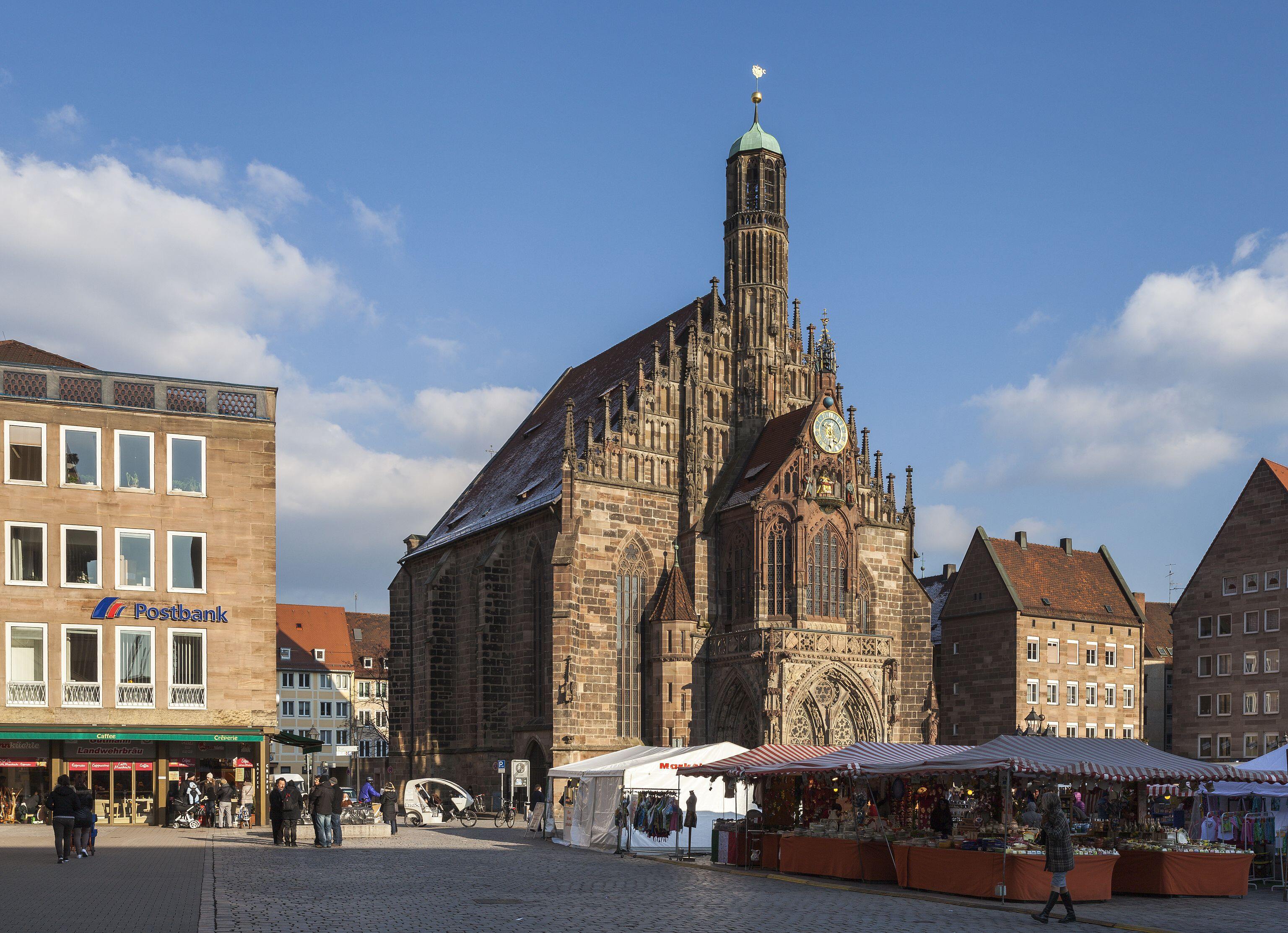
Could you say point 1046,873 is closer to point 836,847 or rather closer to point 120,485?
point 836,847

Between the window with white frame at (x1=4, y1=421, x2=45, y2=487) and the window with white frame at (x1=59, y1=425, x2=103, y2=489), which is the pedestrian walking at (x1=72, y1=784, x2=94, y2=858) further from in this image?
the window with white frame at (x1=4, y1=421, x2=45, y2=487)

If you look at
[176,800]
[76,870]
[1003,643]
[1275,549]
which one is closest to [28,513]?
[176,800]

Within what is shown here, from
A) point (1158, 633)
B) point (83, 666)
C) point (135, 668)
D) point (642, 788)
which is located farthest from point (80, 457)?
point (1158, 633)

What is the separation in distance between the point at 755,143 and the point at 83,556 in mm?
29378

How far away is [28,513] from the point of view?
118 feet

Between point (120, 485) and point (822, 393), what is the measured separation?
78.8 ft

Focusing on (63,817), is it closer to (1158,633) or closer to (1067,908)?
(1067,908)

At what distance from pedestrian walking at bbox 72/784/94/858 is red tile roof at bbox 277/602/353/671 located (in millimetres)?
65571

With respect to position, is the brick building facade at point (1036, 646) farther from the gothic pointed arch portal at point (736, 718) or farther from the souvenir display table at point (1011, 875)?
the souvenir display table at point (1011, 875)

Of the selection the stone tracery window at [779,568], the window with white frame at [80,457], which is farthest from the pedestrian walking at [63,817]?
the stone tracery window at [779,568]

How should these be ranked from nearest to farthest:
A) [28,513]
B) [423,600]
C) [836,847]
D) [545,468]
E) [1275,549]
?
1. [836,847]
2. [28,513]
3. [545,468]
4. [423,600]
5. [1275,549]

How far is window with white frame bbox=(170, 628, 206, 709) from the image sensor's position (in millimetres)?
36969

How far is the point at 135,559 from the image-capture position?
3706cm

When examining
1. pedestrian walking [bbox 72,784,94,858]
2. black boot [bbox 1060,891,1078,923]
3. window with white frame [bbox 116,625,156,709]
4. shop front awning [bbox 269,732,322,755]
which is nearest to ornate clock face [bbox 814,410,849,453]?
shop front awning [bbox 269,732,322,755]
